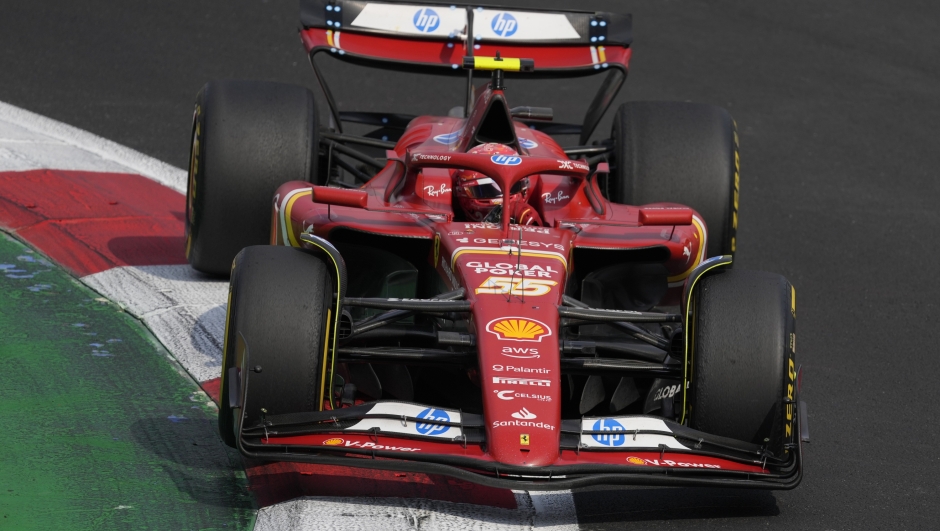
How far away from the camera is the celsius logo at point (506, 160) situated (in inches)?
237

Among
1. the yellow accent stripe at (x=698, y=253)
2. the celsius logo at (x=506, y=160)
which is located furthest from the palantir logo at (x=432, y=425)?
the yellow accent stripe at (x=698, y=253)

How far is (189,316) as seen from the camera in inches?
273

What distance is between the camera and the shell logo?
4.94 m

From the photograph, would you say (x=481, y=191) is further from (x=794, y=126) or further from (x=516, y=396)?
(x=794, y=126)

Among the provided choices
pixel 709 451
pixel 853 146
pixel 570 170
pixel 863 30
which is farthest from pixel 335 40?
pixel 863 30

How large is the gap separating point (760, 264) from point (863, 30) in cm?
671

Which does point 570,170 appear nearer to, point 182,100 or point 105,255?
point 105,255

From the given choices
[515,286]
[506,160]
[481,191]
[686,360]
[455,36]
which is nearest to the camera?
[686,360]

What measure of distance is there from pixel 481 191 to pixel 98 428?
1.98m

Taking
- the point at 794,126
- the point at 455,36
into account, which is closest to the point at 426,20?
the point at 455,36

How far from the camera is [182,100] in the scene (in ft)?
36.7

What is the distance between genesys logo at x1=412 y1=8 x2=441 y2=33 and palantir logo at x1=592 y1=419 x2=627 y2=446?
12.4 feet

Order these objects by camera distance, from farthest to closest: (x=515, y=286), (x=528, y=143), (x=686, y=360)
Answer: (x=528, y=143) < (x=515, y=286) < (x=686, y=360)

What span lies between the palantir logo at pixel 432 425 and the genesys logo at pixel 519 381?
0.21 m
